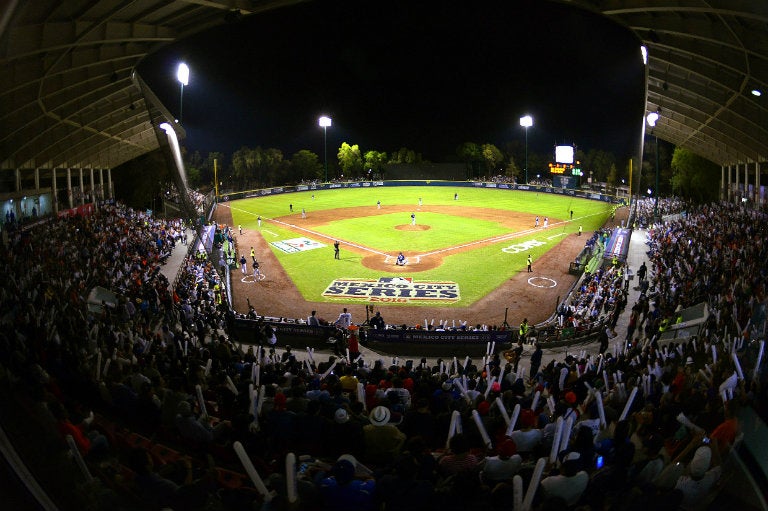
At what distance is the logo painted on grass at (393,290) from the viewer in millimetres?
27234

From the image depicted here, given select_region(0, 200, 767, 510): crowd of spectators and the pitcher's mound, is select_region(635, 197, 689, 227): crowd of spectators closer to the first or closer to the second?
the pitcher's mound

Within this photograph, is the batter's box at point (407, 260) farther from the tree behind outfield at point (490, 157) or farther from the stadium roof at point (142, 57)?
the tree behind outfield at point (490, 157)

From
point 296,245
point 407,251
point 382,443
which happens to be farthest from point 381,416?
point 296,245

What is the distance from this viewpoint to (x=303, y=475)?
5.86m

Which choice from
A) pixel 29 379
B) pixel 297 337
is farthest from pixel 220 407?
pixel 297 337

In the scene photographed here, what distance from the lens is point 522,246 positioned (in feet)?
131

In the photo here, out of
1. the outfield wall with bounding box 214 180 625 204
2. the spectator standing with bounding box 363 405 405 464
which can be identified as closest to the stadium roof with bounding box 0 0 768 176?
the spectator standing with bounding box 363 405 405 464

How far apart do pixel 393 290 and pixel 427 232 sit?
60.1ft

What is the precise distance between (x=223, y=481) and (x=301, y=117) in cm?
11540

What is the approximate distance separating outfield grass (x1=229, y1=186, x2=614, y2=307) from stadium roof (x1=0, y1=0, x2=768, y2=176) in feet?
44.8

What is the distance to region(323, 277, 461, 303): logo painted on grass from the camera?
2723cm

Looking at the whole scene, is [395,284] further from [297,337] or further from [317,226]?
[317,226]

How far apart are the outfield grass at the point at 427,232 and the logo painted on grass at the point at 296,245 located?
0.87 m

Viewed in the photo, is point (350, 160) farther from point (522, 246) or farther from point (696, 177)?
point (522, 246)
